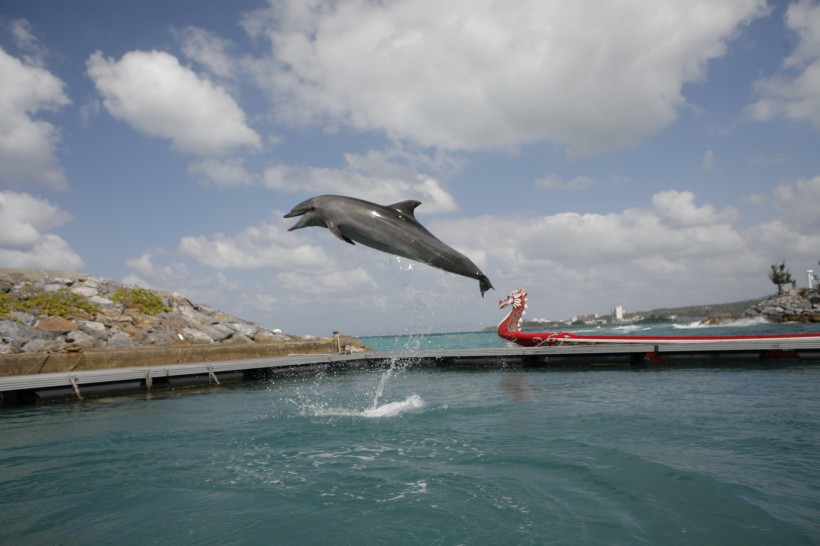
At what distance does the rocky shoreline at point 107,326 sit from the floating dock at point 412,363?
1.80m

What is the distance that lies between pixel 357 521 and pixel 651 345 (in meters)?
18.4

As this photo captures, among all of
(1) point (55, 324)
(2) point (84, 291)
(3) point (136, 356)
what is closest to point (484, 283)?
(3) point (136, 356)

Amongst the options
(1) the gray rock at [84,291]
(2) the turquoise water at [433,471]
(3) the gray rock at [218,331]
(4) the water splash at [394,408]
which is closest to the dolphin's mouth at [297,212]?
(2) the turquoise water at [433,471]

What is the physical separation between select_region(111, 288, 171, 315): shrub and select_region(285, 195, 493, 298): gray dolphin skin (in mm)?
22494

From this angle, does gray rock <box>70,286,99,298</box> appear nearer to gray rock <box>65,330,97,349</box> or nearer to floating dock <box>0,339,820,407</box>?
gray rock <box>65,330,97,349</box>

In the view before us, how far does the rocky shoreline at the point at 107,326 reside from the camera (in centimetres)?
2036

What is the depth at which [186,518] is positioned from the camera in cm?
595

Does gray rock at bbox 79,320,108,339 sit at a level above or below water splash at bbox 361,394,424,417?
above

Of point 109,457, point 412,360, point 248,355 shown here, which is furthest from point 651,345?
point 109,457

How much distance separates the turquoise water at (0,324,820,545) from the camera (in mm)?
5445

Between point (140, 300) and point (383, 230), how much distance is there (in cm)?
2396

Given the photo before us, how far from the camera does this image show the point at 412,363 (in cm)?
2452

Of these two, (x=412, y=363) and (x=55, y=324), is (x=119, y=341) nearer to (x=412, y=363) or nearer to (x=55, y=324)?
(x=55, y=324)

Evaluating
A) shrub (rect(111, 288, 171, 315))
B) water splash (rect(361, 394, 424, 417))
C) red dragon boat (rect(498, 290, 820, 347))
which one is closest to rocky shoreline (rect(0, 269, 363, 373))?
shrub (rect(111, 288, 171, 315))
